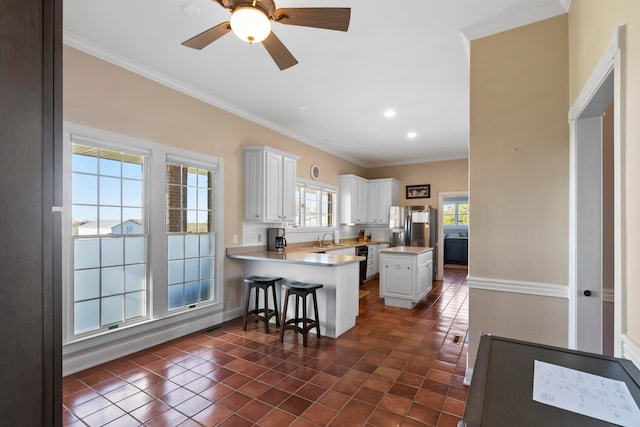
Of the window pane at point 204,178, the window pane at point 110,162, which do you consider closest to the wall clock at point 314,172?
the window pane at point 204,178

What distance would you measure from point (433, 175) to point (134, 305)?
672 cm

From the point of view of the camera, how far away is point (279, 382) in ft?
8.58

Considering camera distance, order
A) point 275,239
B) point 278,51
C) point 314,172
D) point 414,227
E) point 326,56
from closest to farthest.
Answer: point 278,51 < point 326,56 < point 275,239 < point 314,172 < point 414,227

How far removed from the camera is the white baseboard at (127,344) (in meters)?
2.78

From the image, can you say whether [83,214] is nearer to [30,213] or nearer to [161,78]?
[161,78]

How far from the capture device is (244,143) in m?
4.54

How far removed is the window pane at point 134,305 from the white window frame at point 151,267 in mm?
65

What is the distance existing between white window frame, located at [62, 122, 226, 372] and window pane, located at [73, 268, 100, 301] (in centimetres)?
9

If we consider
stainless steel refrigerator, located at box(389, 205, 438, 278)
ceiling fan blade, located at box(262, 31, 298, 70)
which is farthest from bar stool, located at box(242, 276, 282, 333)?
stainless steel refrigerator, located at box(389, 205, 438, 278)

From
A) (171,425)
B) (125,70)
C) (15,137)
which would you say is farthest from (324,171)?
(15,137)

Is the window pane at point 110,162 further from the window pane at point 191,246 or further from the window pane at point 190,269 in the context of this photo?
the window pane at point 190,269

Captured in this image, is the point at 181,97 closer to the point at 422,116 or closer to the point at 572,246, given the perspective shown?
the point at 422,116

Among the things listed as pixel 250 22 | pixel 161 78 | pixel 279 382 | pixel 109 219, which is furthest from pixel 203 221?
pixel 250 22

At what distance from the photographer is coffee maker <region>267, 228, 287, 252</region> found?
4.89 metres
